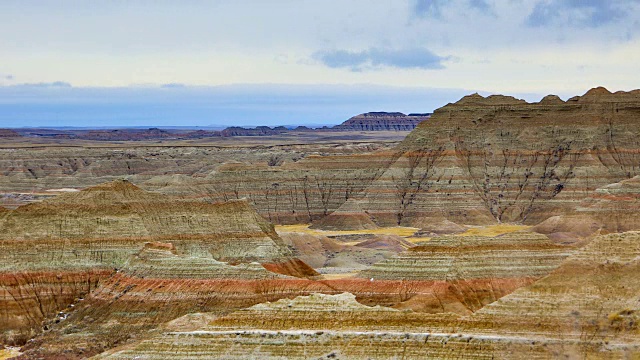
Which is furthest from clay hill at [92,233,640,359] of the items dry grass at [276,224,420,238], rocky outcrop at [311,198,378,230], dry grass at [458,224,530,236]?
rocky outcrop at [311,198,378,230]

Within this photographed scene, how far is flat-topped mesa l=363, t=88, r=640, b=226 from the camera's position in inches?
5576

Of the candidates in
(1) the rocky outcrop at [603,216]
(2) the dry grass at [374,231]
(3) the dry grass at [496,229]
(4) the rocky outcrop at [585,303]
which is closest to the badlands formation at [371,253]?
(4) the rocky outcrop at [585,303]

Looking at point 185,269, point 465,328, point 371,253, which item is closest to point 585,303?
point 465,328

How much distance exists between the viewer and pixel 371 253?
110688 millimetres

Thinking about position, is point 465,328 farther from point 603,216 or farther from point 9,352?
point 603,216

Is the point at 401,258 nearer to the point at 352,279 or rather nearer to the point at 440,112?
the point at 352,279

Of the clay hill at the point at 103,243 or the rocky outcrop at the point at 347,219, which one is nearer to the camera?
the clay hill at the point at 103,243

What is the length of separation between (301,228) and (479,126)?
105ft

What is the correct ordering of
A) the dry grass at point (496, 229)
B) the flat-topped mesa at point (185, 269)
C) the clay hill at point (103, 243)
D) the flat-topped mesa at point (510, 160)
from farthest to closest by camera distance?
the flat-topped mesa at point (510, 160) < the dry grass at point (496, 229) < the clay hill at point (103, 243) < the flat-topped mesa at point (185, 269)

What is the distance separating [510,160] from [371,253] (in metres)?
46.7

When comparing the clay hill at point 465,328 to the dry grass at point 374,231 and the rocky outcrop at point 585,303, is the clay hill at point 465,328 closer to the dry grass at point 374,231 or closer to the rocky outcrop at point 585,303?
the rocky outcrop at point 585,303

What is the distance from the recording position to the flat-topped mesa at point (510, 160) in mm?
141625

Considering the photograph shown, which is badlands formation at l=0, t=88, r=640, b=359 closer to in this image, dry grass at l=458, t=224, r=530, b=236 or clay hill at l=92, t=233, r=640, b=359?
clay hill at l=92, t=233, r=640, b=359

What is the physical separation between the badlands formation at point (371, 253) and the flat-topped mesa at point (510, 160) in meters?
0.29
